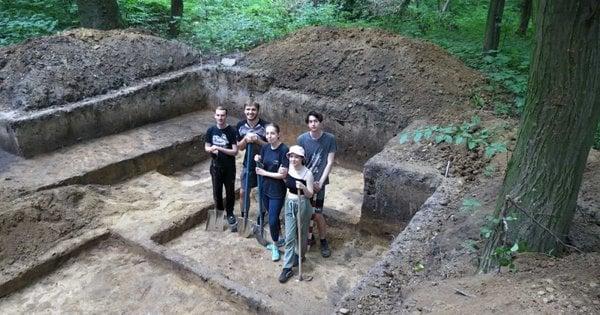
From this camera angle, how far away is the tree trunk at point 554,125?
2.96 meters

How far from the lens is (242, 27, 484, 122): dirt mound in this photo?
24.3ft

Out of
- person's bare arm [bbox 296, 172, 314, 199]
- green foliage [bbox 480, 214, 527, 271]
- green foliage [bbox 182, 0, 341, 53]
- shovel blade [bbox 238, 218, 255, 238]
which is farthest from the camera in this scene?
green foliage [bbox 182, 0, 341, 53]

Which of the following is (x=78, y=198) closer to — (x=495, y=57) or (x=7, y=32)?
(x=7, y=32)

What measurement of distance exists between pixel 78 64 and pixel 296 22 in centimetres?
521

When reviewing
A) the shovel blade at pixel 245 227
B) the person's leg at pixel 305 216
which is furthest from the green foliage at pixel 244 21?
the person's leg at pixel 305 216

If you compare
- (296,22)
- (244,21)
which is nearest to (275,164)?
(244,21)

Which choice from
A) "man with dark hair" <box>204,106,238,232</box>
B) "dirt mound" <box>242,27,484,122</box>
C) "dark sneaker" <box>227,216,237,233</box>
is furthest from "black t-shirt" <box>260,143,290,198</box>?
"dirt mound" <box>242,27,484,122</box>

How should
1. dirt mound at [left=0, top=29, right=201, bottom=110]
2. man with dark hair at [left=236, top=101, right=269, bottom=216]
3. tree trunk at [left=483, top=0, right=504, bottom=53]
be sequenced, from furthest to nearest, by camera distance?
tree trunk at [left=483, top=0, right=504, bottom=53], dirt mound at [left=0, top=29, right=201, bottom=110], man with dark hair at [left=236, top=101, right=269, bottom=216]

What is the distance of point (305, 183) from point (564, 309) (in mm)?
2635

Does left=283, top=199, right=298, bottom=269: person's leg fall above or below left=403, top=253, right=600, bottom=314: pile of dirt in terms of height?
below

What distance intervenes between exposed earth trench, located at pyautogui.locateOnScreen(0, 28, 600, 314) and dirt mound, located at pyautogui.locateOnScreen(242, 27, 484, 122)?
1.1 inches

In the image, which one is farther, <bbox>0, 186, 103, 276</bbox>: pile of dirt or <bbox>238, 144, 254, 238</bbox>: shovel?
<bbox>238, 144, 254, 238</bbox>: shovel

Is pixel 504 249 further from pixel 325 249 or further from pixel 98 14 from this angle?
pixel 98 14

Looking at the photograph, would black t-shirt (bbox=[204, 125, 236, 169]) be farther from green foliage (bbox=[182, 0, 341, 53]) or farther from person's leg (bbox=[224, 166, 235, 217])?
green foliage (bbox=[182, 0, 341, 53])
